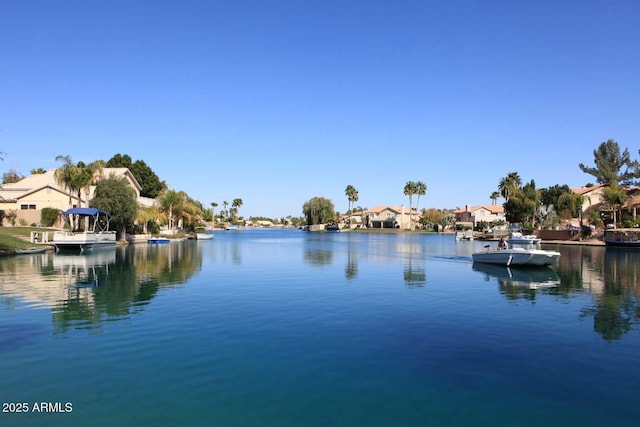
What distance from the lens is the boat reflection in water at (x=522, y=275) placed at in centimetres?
2725

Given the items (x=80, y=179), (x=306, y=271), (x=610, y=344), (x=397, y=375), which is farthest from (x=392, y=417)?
(x=80, y=179)

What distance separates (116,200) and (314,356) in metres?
56.1

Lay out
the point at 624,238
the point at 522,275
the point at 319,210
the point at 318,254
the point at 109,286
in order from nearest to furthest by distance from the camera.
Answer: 1. the point at 109,286
2. the point at 522,275
3. the point at 318,254
4. the point at 624,238
5. the point at 319,210

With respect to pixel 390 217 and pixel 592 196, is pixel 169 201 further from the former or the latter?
pixel 390 217

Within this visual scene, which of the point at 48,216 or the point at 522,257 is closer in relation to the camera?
the point at 522,257

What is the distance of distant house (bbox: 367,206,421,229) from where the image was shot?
158 meters

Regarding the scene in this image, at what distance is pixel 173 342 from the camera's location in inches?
503

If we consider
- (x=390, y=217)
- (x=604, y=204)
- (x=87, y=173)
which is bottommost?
(x=390, y=217)

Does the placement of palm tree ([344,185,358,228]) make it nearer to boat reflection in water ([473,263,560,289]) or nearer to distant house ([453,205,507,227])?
distant house ([453,205,507,227])

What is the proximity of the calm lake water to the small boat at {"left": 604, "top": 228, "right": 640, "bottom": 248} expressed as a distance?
52.1m

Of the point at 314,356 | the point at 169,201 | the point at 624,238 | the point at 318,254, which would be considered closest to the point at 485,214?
the point at 624,238

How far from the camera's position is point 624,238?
68.4 metres

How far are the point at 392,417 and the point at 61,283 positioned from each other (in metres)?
21.8

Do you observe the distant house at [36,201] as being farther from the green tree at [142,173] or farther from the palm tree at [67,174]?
the green tree at [142,173]
